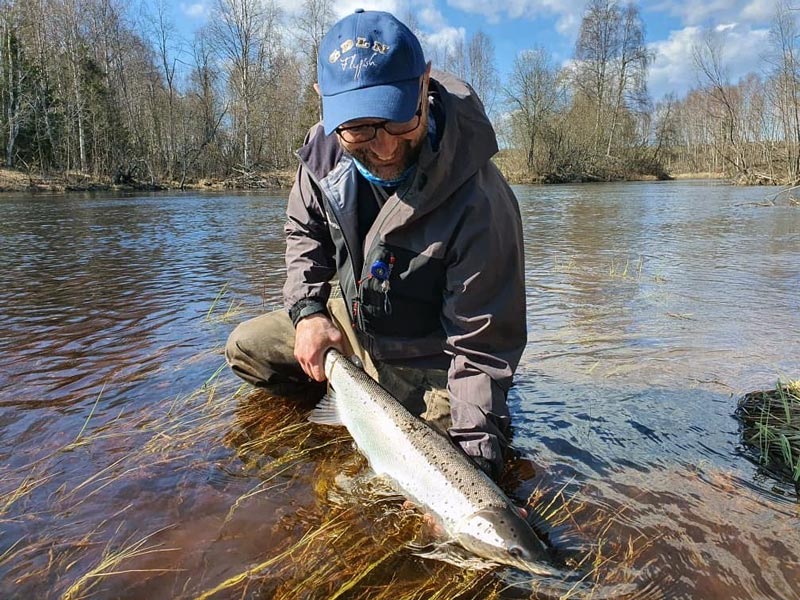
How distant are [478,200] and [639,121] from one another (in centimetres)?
5448

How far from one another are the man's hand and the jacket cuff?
7cm

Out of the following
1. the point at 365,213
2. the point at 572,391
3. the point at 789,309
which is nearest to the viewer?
the point at 365,213

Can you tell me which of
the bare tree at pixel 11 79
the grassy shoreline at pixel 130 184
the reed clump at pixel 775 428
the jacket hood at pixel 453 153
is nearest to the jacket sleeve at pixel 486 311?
the jacket hood at pixel 453 153

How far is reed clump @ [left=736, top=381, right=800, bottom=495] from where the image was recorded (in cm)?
314

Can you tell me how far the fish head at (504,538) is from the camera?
208cm

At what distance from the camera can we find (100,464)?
311cm

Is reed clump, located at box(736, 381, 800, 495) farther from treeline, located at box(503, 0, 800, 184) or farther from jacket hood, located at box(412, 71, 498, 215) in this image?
treeline, located at box(503, 0, 800, 184)

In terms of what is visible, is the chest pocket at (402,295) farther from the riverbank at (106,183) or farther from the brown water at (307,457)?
the riverbank at (106,183)

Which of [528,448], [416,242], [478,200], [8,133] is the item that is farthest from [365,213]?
[8,133]

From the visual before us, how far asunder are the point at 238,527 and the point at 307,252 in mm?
1499

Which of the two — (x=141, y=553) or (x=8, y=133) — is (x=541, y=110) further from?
(x=141, y=553)

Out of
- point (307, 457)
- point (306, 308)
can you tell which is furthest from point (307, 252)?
point (307, 457)

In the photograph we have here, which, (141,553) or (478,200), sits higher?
(478,200)

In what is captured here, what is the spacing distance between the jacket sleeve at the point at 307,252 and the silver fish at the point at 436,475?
50 cm
